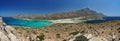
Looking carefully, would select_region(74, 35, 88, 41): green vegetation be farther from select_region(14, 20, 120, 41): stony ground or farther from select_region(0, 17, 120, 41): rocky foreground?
select_region(14, 20, 120, 41): stony ground

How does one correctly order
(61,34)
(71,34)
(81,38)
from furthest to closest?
1. (61,34)
2. (71,34)
3. (81,38)

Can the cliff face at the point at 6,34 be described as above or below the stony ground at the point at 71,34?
above

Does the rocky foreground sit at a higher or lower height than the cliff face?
lower

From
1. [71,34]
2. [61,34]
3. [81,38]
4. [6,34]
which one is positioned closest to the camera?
[6,34]

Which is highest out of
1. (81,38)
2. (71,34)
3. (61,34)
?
(81,38)

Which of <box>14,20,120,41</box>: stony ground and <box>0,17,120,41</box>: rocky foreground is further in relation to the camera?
<box>14,20,120,41</box>: stony ground

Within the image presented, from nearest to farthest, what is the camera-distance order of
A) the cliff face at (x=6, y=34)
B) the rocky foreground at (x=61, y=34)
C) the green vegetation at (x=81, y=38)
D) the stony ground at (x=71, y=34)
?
the cliff face at (x=6, y=34), the rocky foreground at (x=61, y=34), the green vegetation at (x=81, y=38), the stony ground at (x=71, y=34)

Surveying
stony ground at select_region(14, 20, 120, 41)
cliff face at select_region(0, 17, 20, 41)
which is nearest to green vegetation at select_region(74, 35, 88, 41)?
stony ground at select_region(14, 20, 120, 41)

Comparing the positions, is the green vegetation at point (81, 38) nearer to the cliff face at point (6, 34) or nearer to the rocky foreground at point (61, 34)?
the rocky foreground at point (61, 34)

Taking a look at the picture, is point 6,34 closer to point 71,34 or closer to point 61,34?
point 61,34

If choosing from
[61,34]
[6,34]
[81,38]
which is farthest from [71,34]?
[6,34]

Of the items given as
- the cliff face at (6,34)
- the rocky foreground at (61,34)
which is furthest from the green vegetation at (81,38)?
the cliff face at (6,34)
